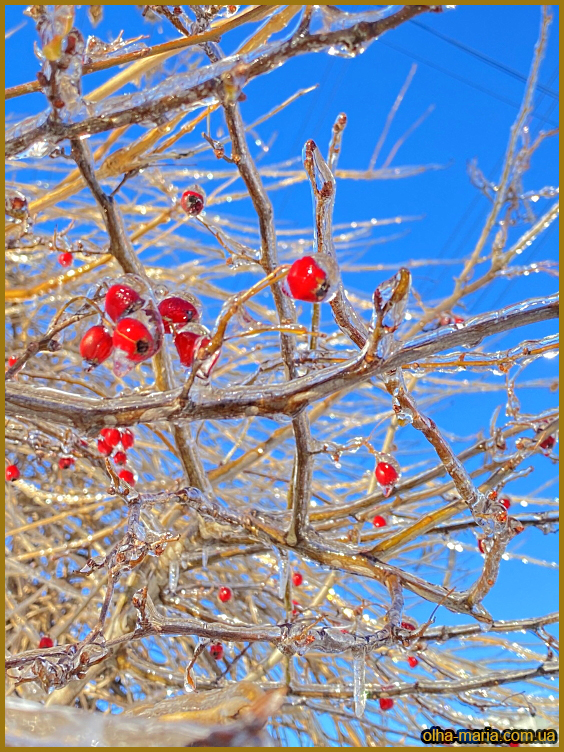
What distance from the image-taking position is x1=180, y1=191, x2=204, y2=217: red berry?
0.59 metres

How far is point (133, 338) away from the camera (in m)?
0.37

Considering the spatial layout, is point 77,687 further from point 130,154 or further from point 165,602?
point 130,154

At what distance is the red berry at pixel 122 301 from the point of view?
39 centimetres

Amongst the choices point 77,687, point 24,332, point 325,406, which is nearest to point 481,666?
point 325,406

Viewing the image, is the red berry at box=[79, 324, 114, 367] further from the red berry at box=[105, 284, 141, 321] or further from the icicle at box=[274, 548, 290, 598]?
the icicle at box=[274, 548, 290, 598]

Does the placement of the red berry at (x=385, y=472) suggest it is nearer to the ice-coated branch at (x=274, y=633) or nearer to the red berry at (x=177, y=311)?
the ice-coated branch at (x=274, y=633)

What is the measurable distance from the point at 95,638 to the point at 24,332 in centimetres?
105

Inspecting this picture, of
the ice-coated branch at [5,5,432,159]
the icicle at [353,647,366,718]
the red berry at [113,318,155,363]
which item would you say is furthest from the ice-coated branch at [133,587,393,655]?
the ice-coated branch at [5,5,432,159]

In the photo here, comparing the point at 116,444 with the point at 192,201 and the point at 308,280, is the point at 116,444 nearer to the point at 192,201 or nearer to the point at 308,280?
the point at 192,201

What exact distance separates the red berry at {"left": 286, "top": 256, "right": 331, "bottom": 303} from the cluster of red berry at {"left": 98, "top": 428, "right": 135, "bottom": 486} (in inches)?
16.1

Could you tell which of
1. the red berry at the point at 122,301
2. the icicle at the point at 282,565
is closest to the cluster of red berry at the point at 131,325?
the red berry at the point at 122,301

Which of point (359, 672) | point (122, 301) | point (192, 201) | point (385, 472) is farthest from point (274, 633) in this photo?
point (192, 201)

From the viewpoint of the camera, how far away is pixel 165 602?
2.72 feet

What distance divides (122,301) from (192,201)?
244 millimetres
